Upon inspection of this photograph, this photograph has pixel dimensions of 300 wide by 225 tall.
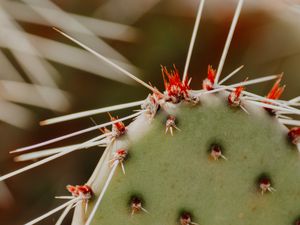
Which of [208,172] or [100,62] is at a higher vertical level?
[100,62]

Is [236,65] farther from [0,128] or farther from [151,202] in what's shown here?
[151,202]

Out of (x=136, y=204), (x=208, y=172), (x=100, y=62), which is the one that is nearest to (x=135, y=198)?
(x=136, y=204)

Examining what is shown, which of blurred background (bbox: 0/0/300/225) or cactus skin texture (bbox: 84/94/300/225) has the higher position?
blurred background (bbox: 0/0/300/225)

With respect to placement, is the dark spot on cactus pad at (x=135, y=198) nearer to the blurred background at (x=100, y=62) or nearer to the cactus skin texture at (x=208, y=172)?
the cactus skin texture at (x=208, y=172)

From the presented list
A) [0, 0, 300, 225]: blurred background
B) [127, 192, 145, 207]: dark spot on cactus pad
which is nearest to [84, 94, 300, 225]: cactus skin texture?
[127, 192, 145, 207]: dark spot on cactus pad

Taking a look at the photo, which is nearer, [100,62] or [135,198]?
[135,198]

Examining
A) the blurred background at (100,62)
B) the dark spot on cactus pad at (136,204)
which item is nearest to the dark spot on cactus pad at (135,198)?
the dark spot on cactus pad at (136,204)

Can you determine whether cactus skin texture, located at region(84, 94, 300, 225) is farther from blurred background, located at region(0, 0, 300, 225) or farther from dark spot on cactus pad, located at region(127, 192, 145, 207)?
blurred background, located at region(0, 0, 300, 225)

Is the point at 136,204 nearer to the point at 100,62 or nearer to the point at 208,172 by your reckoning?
the point at 208,172
